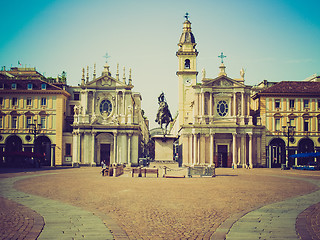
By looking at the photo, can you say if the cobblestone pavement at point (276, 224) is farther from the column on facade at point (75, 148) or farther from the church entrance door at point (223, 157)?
the column on facade at point (75, 148)

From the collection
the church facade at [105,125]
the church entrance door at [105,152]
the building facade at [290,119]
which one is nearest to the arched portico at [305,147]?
the building facade at [290,119]

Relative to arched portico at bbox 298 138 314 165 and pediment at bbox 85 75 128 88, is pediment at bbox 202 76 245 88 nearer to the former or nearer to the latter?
arched portico at bbox 298 138 314 165

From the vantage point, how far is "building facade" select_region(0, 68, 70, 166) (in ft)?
207

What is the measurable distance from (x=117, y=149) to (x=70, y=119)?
1152 centimetres

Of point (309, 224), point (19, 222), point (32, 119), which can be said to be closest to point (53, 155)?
point (32, 119)

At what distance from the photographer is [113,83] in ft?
213

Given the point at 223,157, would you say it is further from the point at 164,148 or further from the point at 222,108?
the point at 164,148

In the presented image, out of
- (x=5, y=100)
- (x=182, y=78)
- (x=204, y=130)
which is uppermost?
(x=182, y=78)

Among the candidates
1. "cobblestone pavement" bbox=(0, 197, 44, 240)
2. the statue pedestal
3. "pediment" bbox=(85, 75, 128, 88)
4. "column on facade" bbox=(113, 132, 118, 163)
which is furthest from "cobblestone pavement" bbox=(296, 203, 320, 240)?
"pediment" bbox=(85, 75, 128, 88)

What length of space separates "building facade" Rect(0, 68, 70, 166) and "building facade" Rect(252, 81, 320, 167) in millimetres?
36407

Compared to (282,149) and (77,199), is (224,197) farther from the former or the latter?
(282,149)

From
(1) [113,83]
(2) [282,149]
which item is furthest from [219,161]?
(1) [113,83]

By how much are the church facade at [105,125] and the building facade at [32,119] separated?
2.73 meters

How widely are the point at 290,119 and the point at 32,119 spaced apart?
4559 centimetres
